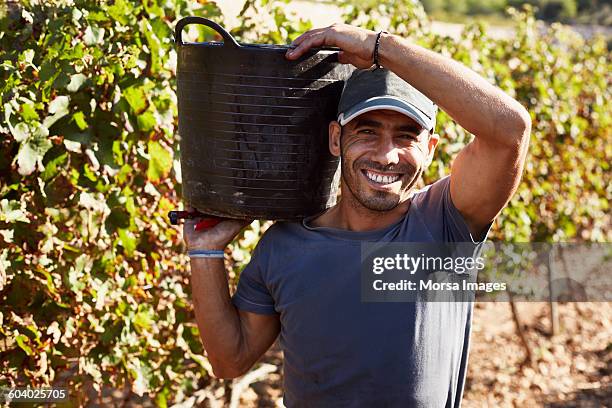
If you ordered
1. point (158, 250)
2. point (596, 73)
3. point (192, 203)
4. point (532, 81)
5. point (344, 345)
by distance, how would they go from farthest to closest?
point (596, 73) → point (532, 81) → point (158, 250) → point (192, 203) → point (344, 345)

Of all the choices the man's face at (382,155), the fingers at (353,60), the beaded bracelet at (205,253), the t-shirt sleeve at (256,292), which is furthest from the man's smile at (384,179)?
the beaded bracelet at (205,253)

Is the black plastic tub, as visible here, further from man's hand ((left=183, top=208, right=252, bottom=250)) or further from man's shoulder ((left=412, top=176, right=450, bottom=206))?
man's shoulder ((left=412, top=176, right=450, bottom=206))

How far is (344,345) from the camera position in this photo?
2.37 m

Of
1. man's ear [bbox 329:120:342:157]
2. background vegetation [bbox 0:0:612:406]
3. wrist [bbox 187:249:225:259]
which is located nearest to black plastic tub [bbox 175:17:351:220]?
man's ear [bbox 329:120:342:157]

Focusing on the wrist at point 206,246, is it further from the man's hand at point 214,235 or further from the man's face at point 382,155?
the man's face at point 382,155

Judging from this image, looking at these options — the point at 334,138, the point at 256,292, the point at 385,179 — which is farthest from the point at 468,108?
the point at 256,292

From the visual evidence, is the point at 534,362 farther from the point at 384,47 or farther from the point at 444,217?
the point at 384,47

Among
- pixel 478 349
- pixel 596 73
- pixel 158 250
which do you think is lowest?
pixel 478 349

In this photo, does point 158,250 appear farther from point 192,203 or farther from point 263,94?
point 263,94

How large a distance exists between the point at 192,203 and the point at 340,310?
0.56 metres

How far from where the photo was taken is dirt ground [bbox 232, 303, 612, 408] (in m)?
5.37

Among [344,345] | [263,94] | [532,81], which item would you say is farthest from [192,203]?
[532,81]

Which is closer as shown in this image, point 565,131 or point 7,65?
point 7,65

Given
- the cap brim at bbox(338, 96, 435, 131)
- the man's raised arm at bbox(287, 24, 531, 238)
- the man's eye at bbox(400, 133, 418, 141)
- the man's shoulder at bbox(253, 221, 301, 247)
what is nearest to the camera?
the man's raised arm at bbox(287, 24, 531, 238)
